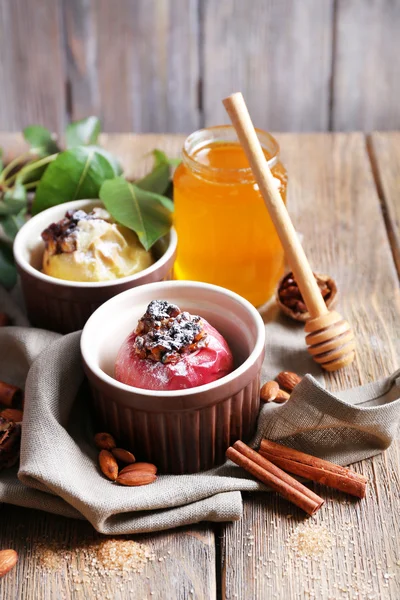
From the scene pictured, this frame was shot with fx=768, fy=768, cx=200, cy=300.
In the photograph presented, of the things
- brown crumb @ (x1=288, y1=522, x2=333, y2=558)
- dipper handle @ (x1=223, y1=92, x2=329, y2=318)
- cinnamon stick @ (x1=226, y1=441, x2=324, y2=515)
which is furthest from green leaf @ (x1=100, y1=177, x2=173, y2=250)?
brown crumb @ (x1=288, y1=522, x2=333, y2=558)

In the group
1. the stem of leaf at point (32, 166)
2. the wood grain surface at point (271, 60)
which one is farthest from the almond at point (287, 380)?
the wood grain surface at point (271, 60)

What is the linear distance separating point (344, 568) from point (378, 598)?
6 cm


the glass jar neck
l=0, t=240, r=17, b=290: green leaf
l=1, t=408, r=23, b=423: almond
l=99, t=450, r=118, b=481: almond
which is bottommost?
l=1, t=408, r=23, b=423: almond

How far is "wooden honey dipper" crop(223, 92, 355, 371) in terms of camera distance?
1.31m

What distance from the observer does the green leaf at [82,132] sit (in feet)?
5.85

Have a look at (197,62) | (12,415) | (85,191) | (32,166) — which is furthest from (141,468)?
(197,62)

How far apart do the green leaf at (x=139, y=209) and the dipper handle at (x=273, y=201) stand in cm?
21

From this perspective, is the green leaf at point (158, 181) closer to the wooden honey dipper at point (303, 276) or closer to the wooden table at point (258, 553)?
the wooden honey dipper at point (303, 276)

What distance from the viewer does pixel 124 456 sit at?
111cm

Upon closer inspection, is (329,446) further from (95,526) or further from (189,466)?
(95,526)

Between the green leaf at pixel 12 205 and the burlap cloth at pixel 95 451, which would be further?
the green leaf at pixel 12 205

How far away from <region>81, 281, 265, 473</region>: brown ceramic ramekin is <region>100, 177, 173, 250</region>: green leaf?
0.59 ft

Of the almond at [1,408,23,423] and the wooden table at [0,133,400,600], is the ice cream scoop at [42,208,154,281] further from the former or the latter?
the wooden table at [0,133,400,600]

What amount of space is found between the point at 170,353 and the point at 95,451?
20cm
